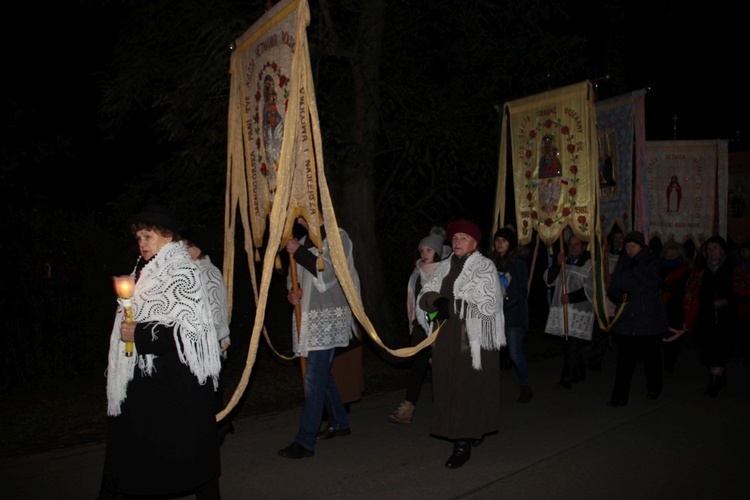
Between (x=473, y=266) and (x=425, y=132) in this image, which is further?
(x=425, y=132)

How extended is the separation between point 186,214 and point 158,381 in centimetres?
719

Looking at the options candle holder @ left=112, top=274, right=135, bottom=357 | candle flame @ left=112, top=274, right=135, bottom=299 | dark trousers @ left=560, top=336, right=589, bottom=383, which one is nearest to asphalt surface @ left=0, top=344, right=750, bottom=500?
dark trousers @ left=560, top=336, right=589, bottom=383

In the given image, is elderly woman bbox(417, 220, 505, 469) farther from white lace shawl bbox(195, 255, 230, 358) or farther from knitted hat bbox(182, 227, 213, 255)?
knitted hat bbox(182, 227, 213, 255)

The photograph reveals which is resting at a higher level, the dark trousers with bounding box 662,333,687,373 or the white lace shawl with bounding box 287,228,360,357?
the white lace shawl with bounding box 287,228,360,357

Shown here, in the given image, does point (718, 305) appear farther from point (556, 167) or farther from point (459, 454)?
point (459, 454)

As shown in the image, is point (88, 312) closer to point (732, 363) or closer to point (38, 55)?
point (38, 55)

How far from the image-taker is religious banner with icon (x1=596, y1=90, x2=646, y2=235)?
941 cm

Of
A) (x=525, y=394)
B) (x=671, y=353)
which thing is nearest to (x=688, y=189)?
(x=671, y=353)

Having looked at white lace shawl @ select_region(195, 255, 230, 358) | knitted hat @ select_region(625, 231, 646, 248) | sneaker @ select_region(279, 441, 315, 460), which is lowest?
sneaker @ select_region(279, 441, 315, 460)

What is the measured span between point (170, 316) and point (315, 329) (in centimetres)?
210

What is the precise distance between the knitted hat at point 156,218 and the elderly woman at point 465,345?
228 cm

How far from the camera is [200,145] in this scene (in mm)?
9844

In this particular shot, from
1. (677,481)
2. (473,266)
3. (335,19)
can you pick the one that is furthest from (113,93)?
(677,481)

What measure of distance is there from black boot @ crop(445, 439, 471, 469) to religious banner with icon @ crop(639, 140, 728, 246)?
772 cm
